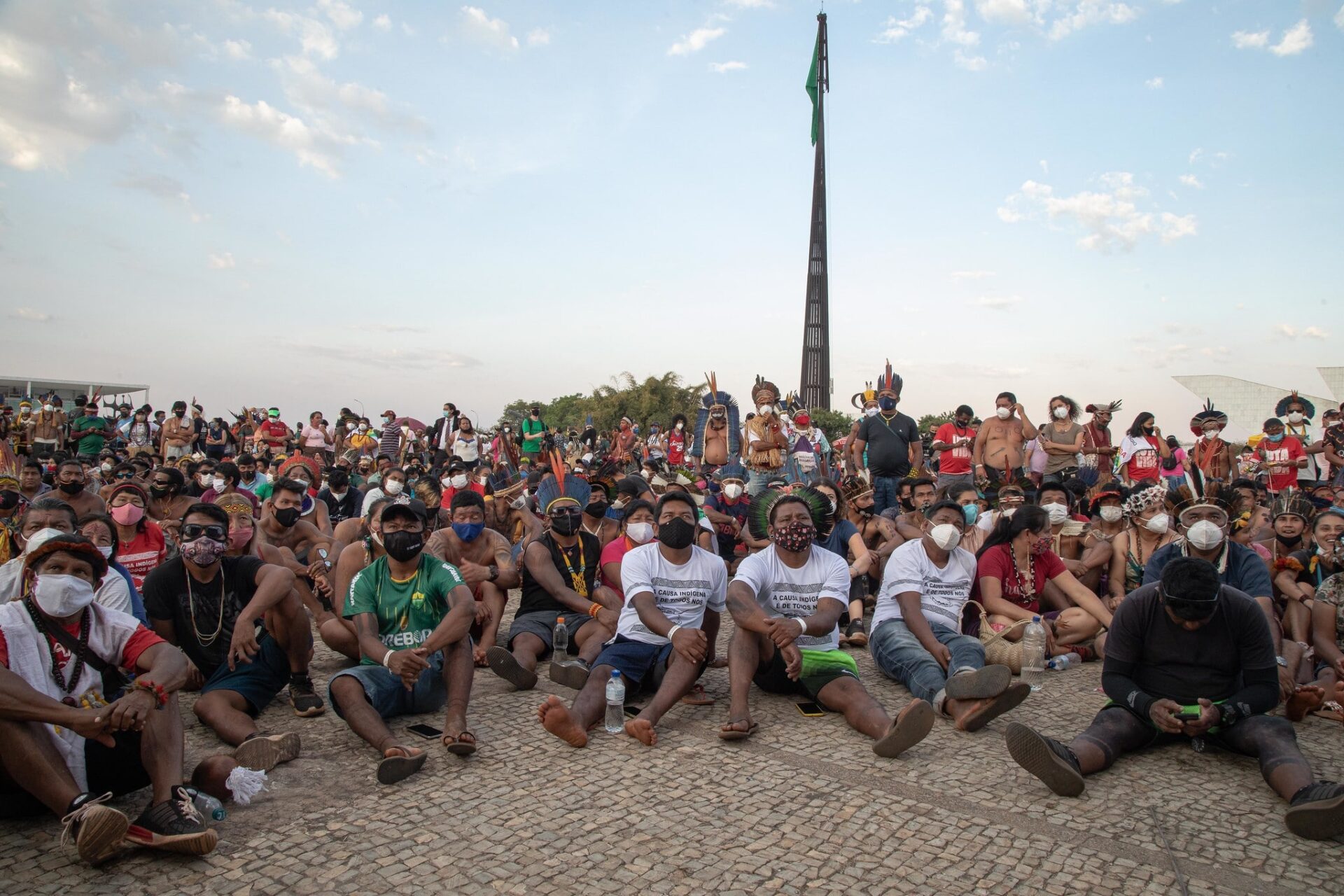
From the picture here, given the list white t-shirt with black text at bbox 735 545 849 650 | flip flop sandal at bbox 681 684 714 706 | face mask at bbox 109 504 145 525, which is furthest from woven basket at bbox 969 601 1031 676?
face mask at bbox 109 504 145 525

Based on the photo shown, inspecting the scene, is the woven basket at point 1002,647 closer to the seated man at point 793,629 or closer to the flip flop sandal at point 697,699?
the seated man at point 793,629

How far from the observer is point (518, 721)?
521 centimetres

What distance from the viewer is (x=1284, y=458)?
1111 centimetres

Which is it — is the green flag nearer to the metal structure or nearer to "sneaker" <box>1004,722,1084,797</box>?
the metal structure

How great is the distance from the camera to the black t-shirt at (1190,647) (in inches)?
169

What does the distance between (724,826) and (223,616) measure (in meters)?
3.18

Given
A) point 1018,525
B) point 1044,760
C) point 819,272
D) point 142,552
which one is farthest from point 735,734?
point 819,272

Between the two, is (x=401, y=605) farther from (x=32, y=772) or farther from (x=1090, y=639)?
(x=1090, y=639)

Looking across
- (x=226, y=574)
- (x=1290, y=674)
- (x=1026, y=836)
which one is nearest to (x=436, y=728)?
(x=226, y=574)

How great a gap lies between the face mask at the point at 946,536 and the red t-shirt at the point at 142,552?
5796 millimetres

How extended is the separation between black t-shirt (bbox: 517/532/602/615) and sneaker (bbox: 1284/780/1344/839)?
4.60 meters

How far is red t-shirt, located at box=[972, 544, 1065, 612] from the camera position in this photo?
6508mm

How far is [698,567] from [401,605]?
186 cm

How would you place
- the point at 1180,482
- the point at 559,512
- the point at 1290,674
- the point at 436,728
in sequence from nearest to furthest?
the point at 436,728, the point at 1290,674, the point at 559,512, the point at 1180,482
